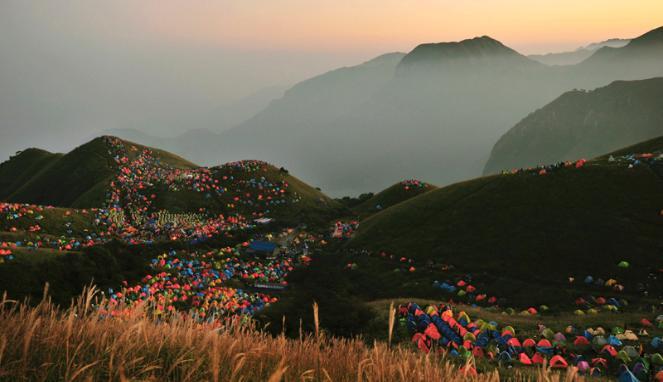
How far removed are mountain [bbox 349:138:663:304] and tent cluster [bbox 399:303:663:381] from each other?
1866cm

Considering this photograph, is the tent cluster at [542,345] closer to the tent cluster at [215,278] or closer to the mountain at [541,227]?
the mountain at [541,227]

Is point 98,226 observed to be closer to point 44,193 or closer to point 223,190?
point 223,190

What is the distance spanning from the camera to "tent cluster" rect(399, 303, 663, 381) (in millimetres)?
22578

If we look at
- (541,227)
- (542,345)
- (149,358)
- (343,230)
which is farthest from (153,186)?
(149,358)

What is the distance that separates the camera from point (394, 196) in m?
124

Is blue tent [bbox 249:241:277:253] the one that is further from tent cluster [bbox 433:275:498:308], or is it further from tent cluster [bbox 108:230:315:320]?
Result: tent cluster [bbox 433:275:498:308]

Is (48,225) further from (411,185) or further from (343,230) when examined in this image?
(411,185)

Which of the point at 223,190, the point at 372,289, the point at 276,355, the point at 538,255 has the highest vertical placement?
the point at 223,190

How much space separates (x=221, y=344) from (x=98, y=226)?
95.1 metres

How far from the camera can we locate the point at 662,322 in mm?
31125

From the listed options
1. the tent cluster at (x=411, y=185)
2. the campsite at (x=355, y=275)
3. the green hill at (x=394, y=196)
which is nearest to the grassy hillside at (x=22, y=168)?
the campsite at (x=355, y=275)

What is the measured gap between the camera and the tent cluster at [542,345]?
22578mm

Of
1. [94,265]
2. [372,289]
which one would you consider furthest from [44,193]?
[372,289]

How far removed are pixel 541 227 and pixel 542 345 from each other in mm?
40929
